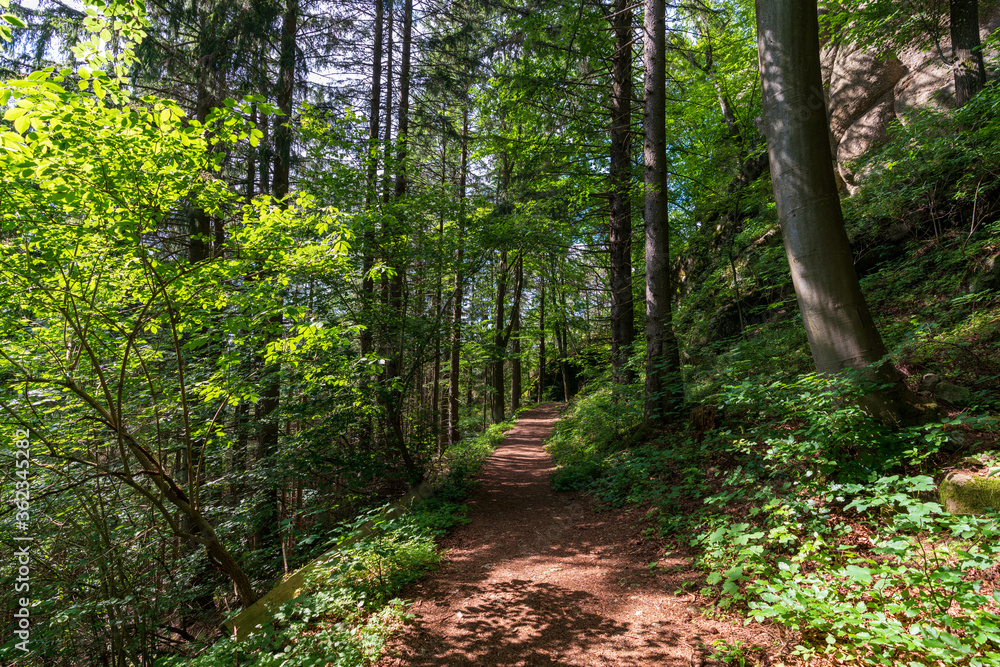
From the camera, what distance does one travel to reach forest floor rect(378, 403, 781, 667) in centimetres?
287

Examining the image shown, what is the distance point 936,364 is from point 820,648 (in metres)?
3.66

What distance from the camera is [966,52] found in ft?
21.0

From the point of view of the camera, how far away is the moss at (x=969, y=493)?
108 inches

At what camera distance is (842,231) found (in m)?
3.69

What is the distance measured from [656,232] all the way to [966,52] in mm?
5432

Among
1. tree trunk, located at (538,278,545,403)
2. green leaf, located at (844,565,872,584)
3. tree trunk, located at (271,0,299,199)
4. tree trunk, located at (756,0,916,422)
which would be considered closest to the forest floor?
green leaf, located at (844,565,872,584)

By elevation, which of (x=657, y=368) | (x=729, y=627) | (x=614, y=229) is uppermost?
(x=614, y=229)

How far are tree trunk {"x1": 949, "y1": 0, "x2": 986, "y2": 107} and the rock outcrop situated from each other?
821 mm

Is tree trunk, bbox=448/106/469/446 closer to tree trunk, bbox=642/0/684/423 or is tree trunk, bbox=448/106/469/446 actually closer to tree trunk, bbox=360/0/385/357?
tree trunk, bbox=360/0/385/357

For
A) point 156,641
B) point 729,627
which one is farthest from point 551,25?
point 156,641

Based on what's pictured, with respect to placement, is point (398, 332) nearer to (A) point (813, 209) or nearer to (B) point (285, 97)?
(A) point (813, 209)

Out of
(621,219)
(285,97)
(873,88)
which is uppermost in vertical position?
(873,88)

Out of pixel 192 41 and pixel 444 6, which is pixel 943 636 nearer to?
pixel 192 41

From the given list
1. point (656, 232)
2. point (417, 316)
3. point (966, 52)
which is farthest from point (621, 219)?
point (966, 52)
